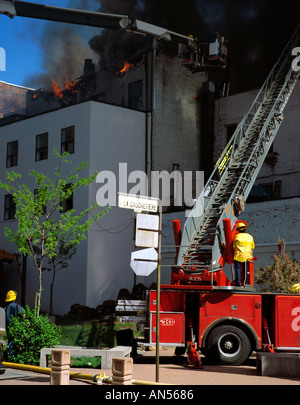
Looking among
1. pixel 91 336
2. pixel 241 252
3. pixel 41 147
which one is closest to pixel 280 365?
pixel 241 252

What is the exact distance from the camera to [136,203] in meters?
12.3

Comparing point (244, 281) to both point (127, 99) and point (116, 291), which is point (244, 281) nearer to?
point (116, 291)

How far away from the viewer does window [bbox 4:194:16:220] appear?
3712 centimetres

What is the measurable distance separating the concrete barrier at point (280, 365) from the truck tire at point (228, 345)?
2.06 meters

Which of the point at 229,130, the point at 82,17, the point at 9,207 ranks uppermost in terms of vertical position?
the point at 82,17

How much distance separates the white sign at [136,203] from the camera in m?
12.2

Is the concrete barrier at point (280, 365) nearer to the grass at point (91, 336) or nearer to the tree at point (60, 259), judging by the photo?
the grass at point (91, 336)

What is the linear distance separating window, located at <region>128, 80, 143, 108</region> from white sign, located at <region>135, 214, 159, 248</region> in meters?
24.9

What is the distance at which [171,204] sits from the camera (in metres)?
34.7

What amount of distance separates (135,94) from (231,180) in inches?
591

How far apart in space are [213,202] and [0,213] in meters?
19.0

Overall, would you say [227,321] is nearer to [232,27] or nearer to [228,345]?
[228,345]

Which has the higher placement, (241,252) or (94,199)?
(94,199)

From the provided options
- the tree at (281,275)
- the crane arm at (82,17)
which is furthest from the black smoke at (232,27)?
the tree at (281,275)
